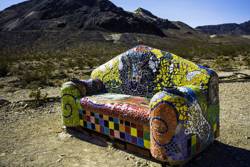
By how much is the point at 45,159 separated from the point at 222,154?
8.56ft

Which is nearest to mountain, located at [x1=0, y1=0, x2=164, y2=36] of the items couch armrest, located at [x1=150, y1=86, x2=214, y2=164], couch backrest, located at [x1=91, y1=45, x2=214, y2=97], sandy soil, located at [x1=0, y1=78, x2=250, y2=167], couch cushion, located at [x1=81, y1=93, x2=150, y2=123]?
sandy soil, located at [x1=0, y1=78, x2=250, y2=167]

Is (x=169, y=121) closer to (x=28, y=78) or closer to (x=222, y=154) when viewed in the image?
(x=222, y=154)

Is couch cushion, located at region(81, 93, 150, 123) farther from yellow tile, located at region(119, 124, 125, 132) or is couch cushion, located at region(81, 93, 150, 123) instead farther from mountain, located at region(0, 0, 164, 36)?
mountain, located at region(0, 0, 164, 36)

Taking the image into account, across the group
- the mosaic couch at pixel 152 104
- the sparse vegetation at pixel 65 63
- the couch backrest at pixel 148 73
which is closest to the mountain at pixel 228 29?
the sparse vegetation at pixel 65 63

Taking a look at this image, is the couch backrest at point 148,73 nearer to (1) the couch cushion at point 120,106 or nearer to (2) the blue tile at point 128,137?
(1) the couch cushion at point 120,106

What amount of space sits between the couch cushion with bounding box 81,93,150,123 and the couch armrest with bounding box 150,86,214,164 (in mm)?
357

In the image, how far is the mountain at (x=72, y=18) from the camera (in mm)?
56875

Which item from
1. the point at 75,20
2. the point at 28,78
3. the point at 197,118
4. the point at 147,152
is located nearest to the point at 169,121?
the point at 197,118

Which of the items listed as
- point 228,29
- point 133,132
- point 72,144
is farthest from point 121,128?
point 228,29

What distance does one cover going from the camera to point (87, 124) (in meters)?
4.99

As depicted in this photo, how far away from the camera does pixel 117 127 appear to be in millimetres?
4395

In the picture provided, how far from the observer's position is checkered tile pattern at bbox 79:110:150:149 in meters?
4.01

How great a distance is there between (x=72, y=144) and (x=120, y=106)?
119 cm

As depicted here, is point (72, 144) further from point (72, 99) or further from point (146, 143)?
point (146, 143)
